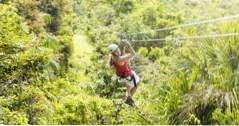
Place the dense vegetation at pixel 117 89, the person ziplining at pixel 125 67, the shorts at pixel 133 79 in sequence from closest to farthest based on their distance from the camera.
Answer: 1. the dense vegetation at pixel 117 89
2. the person ziplining at pixel 125 67
3. the shorts at pixel 133 79

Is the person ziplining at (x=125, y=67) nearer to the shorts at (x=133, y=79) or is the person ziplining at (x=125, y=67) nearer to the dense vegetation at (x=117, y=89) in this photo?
the shorts at (x=133, y=79)

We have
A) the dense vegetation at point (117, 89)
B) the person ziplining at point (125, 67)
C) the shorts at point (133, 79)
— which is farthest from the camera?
the shorts at point (133, 79)

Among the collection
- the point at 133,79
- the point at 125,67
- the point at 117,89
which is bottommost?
the point at 117,89

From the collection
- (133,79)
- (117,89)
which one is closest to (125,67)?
(133,79)

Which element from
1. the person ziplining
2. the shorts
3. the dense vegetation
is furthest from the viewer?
the shorts

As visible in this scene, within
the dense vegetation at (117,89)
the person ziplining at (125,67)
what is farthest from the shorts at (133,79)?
the dense vegetation at (117,89)

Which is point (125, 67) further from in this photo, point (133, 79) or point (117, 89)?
point (117, 89)

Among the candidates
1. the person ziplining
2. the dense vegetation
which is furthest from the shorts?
the dense vegetation

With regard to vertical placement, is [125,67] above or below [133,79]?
above

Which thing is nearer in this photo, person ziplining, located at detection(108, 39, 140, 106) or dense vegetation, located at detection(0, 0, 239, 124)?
dense vegetation, located at detection(0, 0, 239, 124)

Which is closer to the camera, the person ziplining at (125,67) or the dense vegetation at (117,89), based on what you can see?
the dense vegetation at (117,89)

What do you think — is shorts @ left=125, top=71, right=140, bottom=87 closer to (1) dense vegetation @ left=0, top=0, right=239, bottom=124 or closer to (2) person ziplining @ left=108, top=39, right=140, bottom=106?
(2) person ziplining @ left=108, top=39, right=140, bottom=106

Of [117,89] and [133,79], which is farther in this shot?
[117,89]

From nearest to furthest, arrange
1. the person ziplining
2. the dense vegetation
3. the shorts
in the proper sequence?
the dense vegetation < the person ziplining < the shorts
